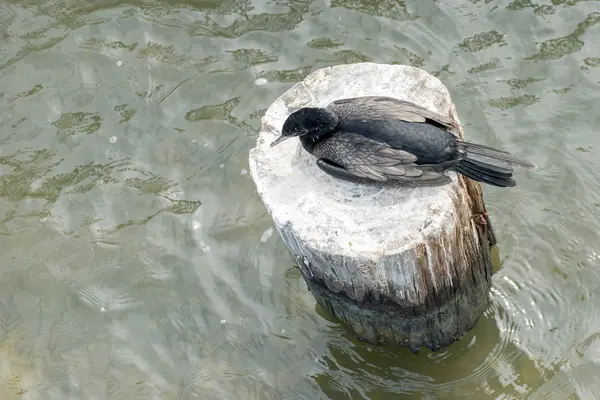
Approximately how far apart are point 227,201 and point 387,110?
219cm

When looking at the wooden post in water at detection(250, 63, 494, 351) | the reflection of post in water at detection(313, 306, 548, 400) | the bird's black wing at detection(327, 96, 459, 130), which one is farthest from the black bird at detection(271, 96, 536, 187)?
the reflection of post in water at detection(313, 306, 548, 400)

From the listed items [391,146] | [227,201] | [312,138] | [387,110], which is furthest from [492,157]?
[227,201]

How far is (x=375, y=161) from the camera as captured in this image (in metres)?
4.62

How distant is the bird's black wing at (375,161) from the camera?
4.48m

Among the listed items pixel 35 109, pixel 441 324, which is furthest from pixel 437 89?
pixel 35 109

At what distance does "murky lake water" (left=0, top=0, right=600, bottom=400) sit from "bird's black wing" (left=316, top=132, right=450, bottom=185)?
1.56m

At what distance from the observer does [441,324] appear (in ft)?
16.4

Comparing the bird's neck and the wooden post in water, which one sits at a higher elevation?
the bird's neck

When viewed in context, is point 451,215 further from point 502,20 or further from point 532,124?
point 502,20

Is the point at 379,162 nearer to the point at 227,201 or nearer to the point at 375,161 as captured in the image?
the point at 375,161

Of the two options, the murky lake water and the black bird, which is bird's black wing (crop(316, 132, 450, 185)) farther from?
the murky lake water

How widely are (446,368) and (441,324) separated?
562 mm

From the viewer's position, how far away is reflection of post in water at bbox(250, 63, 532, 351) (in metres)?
4.36

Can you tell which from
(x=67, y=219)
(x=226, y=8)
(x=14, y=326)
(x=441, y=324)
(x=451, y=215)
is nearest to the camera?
(x=451, y=215)
